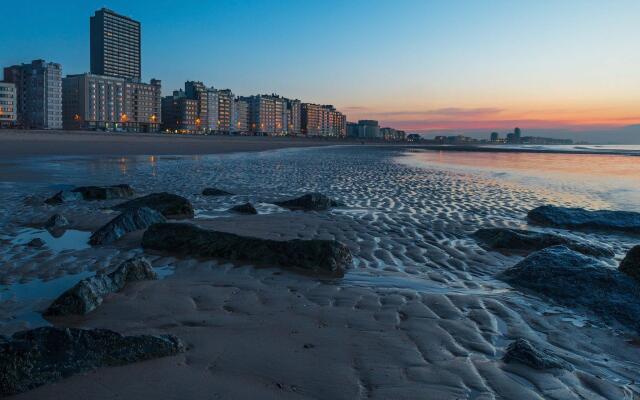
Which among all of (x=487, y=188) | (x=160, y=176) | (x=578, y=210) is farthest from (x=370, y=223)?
(x=160, y=176)

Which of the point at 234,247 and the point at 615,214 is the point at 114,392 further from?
the point at 615,214

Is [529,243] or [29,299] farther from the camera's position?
[529,243]

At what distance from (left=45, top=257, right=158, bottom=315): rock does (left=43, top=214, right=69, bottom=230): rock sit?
12.5 ft

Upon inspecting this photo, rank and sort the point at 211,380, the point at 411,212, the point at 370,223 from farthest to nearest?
the point at 411,212
the point at 370,223
the point at 211,380

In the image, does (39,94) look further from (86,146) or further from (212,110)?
(86,146)

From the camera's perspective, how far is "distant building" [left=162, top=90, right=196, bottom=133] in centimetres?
17825

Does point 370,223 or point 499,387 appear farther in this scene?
point 370,223

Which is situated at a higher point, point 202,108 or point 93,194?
point 202,108

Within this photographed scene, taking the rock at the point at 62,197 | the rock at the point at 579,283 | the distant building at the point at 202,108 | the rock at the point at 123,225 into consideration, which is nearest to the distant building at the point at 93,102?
the distant building at the point at 202,108

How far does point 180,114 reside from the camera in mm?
180250

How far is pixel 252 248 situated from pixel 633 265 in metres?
4.54

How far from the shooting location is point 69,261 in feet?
19.8

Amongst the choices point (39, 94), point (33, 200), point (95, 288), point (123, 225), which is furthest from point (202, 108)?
point (95, 288)

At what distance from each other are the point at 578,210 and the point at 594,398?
27.7ft
